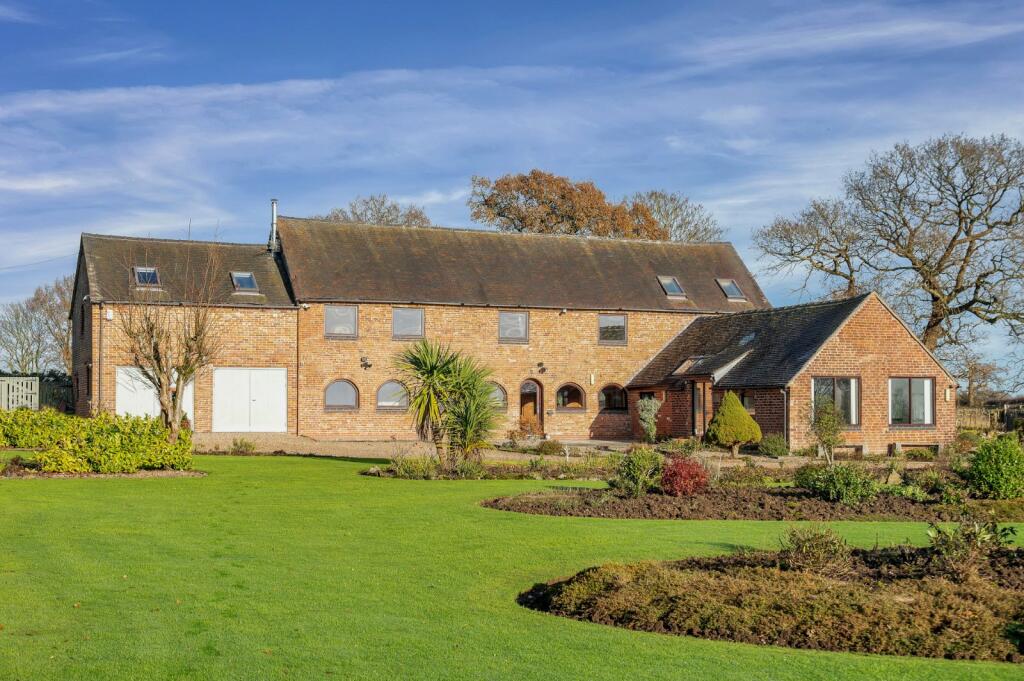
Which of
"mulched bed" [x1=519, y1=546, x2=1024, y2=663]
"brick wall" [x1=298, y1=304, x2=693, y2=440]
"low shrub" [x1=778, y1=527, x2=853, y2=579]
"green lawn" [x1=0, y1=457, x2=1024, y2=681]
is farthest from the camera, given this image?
"brick wall" [x1=298, y1=304, x2=693, y2=440]

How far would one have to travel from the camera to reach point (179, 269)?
3700cm

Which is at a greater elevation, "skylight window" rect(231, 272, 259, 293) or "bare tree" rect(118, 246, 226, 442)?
"skylight window" rect(231, 272, 259, 293)

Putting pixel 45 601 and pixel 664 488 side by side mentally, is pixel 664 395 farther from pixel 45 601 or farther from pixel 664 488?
pixel 45 601

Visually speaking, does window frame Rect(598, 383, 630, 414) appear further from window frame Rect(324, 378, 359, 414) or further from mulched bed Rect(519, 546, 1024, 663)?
mulched bed Rect(519, 546, 1024, 663)

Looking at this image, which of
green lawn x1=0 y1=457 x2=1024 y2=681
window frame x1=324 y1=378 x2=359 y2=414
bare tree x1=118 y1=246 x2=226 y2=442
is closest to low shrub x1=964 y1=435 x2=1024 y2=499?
green lawn x1=0 y1=457 x2=1024 y2=681

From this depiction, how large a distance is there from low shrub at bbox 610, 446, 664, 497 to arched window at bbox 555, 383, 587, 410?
2183cm

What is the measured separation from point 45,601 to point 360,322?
2855 cm

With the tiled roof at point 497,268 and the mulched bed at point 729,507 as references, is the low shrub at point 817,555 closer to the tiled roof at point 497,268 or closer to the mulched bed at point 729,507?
the mulched bed at point 729,507

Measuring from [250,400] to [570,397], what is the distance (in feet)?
38.4

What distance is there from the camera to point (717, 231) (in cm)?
6147

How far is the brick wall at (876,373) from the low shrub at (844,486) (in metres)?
15.1

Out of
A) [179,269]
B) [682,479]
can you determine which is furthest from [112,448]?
[179,269]

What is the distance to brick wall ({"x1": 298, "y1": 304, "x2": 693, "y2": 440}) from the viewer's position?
3706 centimetres

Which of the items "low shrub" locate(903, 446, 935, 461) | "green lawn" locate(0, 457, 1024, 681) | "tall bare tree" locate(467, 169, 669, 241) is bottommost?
"low shrub" locate(903, 446, 935, 461)
